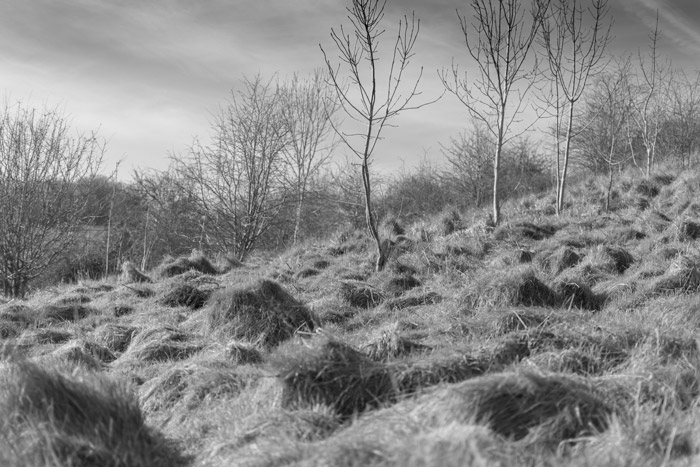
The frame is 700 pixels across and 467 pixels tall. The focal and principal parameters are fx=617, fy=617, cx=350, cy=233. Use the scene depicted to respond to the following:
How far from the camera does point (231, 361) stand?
14.3 ft

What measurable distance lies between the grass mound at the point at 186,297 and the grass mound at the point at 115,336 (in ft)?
3.92

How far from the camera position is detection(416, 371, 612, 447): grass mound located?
2.59 meters

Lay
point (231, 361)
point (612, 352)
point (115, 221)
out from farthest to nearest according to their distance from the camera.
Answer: point (115, 221) < point (231, 361) < point (612, 352)

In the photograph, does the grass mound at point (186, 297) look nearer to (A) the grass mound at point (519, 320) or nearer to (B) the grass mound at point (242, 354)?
(B) the grass mound at point (242, 354)

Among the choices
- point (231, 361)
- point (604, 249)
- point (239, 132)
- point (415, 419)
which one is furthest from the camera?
point (239, 132)

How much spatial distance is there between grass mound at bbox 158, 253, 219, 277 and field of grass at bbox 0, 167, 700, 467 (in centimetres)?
195

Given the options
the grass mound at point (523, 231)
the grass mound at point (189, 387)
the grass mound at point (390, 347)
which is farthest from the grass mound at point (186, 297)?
the grass mound at point (523, 231)

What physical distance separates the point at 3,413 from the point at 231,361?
68.1 inches

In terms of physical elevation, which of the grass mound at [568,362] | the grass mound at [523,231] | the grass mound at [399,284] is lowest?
the grass mound at [568,362]

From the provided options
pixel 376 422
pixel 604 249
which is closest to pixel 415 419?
pixel 376 422

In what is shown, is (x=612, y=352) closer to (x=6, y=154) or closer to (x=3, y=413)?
(x=3, y=413)

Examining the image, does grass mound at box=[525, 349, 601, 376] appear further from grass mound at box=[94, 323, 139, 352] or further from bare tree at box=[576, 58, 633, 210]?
bare tree at box=[576, 58, 633, 210]

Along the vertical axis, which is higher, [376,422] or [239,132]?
[239,132]

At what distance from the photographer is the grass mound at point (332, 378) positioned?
10.3 feet
